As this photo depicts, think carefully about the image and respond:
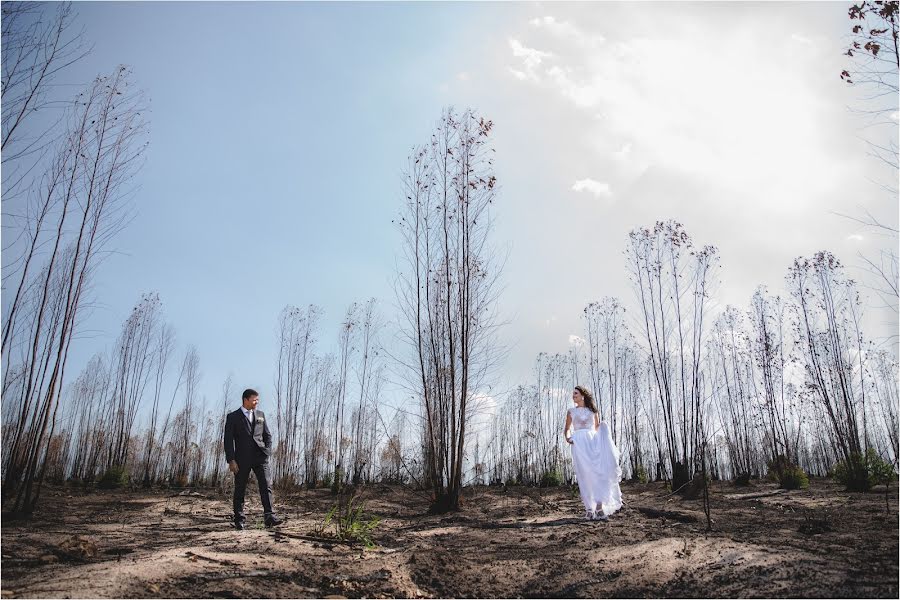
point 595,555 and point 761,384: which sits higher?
point 761,384

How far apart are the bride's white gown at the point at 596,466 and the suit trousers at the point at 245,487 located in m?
3.57

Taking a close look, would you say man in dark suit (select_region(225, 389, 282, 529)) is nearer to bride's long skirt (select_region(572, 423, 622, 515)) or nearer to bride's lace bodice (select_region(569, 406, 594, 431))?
bride's long skirt (select_region(572, 423, 622, 515))

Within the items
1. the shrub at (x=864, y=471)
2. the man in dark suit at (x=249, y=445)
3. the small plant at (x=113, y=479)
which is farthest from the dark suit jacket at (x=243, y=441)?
the shrub at (x=864, y=471)

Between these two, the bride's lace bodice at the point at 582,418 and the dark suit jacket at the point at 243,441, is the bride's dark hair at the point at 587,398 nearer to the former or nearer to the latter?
the bride's lace bodice at the point at 582,418

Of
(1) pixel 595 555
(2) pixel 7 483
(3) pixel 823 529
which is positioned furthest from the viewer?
(2) pixel 7 483

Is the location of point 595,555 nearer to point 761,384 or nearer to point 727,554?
point 727,554

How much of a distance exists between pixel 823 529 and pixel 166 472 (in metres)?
17.3

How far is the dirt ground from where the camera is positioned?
2895mm

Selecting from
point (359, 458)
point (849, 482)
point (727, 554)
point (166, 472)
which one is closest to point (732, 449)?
point (849, 482)

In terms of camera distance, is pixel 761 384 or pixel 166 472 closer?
pixel 761 384

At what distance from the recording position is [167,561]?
11.0 ft

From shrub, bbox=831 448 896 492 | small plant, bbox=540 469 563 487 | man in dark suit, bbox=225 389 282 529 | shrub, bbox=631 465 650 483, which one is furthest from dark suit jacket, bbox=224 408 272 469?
shrub, bbox=631 465 650 483

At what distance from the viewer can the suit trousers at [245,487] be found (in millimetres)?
5307

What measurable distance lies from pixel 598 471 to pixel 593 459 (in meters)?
0.14
